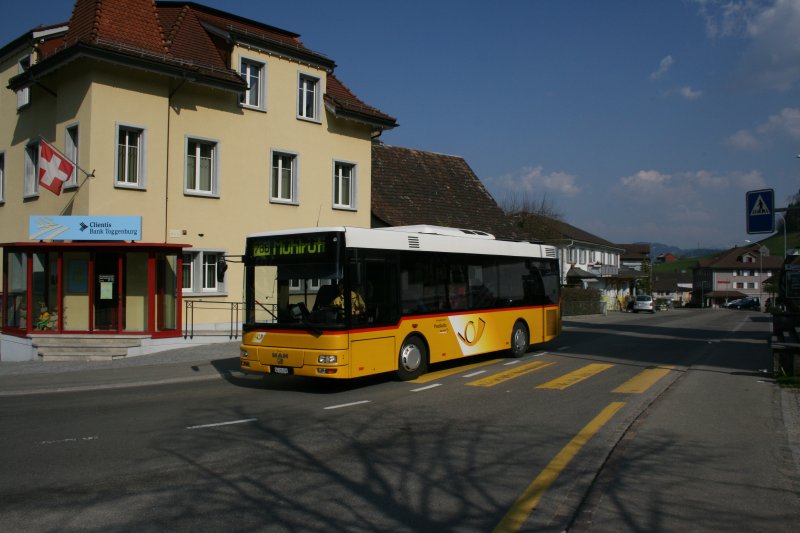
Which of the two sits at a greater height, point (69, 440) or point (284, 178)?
point (284, 178)

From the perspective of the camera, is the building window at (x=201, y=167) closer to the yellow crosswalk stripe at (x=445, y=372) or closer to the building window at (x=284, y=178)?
the building window at (x=284, y=178)

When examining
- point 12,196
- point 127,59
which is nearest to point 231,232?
point 127,59

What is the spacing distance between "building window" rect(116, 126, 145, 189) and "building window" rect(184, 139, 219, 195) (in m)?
1.53

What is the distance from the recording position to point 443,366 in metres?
15.9

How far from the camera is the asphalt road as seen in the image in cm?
552

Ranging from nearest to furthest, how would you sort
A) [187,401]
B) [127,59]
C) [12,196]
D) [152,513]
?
[152,513] < [187,401] < [127,59] < [12,196]

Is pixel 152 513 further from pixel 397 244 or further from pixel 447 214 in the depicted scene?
pixel 447 214

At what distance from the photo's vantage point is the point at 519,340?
17422 mm

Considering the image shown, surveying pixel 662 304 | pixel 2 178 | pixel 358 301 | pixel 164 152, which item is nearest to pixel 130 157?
pixel 164 152

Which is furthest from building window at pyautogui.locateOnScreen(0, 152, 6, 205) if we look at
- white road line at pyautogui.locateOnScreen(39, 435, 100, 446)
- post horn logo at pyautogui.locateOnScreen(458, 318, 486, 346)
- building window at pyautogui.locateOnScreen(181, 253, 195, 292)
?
white road line at pyautogui.locateOnScreen(39, 435, 100, 446)

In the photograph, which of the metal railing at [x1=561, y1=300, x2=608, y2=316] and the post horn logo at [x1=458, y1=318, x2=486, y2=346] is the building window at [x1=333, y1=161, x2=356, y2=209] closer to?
the post horn logo at [x1=458, y1=318, x2=486, y2=346]

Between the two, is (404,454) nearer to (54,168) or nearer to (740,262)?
(54,168)

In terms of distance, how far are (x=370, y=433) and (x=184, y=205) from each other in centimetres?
1456

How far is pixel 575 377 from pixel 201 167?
13.8 meters
